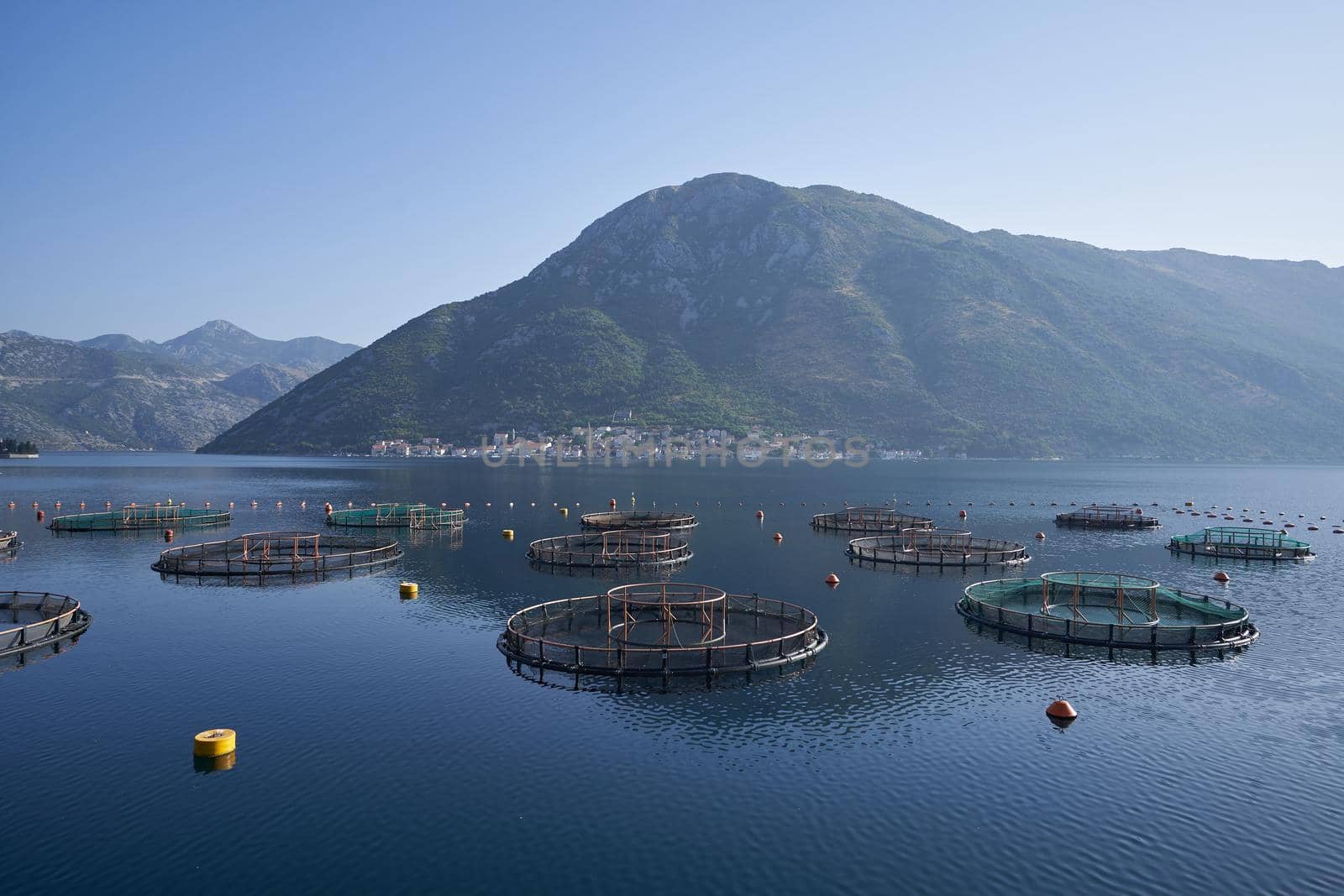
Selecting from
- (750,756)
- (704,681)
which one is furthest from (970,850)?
(704,681)

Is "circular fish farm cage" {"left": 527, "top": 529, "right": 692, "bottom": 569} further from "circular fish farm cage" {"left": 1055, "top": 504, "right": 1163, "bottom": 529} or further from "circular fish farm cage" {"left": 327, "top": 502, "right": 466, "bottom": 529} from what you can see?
"circular fish farm cage" {"left": 1055, "top": 504, "right": 1163, "bottom": 529}

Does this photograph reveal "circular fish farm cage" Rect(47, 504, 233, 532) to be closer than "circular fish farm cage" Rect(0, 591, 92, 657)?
No

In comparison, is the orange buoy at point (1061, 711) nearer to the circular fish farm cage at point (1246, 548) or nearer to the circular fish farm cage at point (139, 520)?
the circular fish farm cage at point (1246, 548)

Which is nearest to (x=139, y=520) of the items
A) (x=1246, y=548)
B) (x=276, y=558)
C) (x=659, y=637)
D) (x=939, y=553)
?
(x=276, y=558)

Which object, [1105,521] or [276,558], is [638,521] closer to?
[276,558]

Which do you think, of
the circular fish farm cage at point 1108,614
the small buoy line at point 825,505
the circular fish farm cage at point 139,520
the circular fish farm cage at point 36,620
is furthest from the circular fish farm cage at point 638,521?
the circular fish farm cage at point 36,620

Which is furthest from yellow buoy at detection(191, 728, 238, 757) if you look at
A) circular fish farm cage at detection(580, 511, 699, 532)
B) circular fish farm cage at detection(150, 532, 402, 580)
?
circular fish farm cage at detection(580, 511, 699, 532)

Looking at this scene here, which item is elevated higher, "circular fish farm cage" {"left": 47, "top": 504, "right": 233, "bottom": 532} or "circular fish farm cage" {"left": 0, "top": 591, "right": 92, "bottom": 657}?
"circular fish farm cage" {"left": 47, "top": 504, "right": 233, "bottom": 532}
